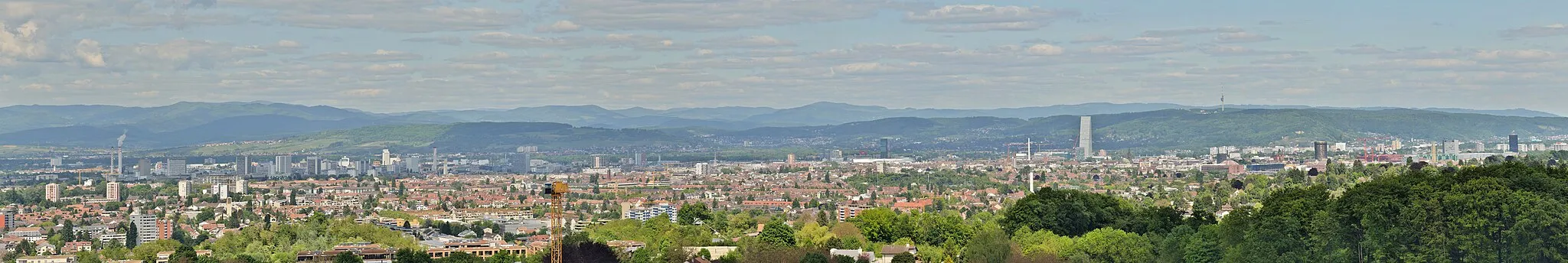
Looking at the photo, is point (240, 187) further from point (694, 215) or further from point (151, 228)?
point (694, 215)

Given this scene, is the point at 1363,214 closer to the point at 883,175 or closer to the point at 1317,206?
the point at 1317,206

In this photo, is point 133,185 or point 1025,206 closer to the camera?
point 1025,206

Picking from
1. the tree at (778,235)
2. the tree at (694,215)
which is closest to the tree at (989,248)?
the tree at (778,235)

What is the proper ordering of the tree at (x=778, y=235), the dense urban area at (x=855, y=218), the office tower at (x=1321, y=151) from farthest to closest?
the office tower at (x=1321, y=151) < the tree at (x=778, y=235) < the dense urban area at (x=855, y=218)

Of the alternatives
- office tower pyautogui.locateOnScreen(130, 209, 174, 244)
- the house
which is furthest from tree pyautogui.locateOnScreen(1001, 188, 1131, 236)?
office tower pyautogui.locateOnScreen(130, 209, 174, 244)

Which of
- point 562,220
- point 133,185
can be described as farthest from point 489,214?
point 133,185

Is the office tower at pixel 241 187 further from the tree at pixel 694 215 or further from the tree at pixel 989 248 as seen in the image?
the tree at pixel 989 248
